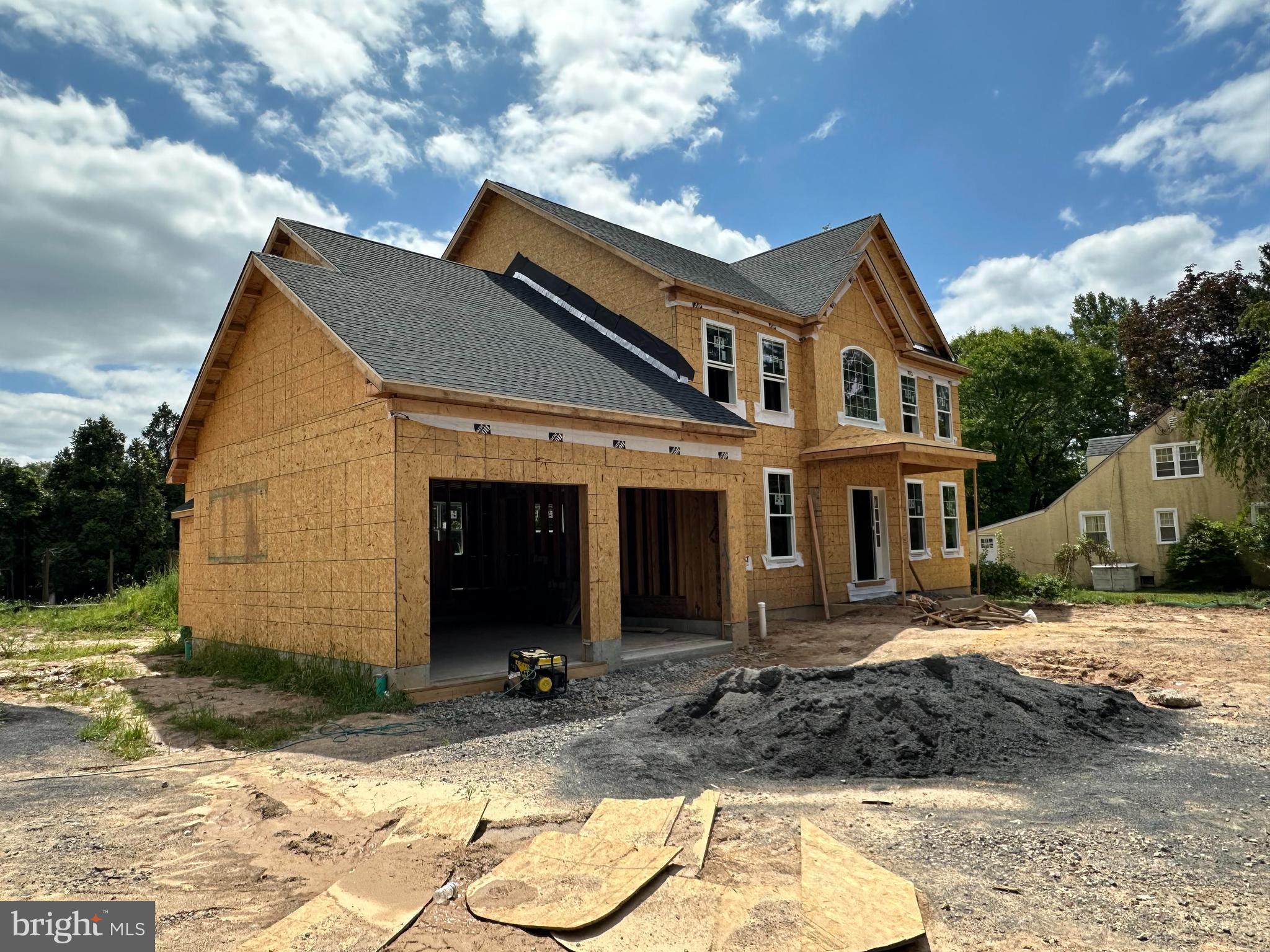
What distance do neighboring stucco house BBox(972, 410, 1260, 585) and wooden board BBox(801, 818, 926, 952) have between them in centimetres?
2585

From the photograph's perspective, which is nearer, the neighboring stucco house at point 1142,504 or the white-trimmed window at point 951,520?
the white-trimmed window at point 951,520

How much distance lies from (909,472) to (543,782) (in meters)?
16.2

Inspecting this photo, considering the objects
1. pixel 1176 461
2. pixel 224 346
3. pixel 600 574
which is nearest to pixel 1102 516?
pixel 1176 461

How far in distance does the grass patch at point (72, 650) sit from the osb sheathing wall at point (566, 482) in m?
9.98

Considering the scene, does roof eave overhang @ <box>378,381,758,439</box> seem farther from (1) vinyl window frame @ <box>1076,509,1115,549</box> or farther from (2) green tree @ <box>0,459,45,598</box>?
(2) green tree @ <box>0,459,45,598</box>

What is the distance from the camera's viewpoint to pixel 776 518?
17.7 m

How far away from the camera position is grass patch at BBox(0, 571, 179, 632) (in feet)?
69.1

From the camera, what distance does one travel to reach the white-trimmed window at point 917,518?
21672 mm

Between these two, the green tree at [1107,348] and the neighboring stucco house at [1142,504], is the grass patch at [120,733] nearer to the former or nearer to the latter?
the neighboring stucco house at [1142,504]

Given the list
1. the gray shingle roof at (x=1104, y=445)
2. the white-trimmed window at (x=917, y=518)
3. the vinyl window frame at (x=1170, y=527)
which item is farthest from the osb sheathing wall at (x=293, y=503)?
the gray shingle roof at (x=1104, y=445)

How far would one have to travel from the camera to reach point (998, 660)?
1241cm

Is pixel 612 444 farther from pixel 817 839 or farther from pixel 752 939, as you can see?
pixel 752 939

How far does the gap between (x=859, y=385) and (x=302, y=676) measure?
14.5 metres

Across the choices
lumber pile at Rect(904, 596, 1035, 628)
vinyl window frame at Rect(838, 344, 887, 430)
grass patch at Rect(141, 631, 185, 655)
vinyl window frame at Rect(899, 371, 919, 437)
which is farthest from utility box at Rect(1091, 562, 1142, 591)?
grass patch at Rect(141, 631, 185, 655)
